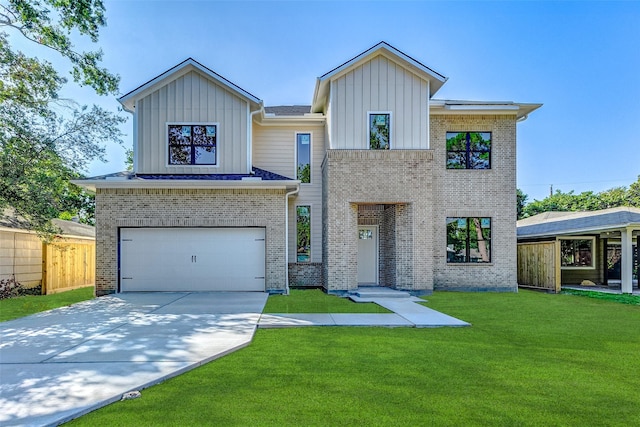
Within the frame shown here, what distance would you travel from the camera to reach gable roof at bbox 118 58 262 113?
1339 cm

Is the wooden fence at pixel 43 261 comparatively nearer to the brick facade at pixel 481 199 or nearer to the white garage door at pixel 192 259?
the white garage door at pixel 192 259

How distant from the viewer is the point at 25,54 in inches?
465

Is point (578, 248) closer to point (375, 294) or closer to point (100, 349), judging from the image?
point (375, 294)

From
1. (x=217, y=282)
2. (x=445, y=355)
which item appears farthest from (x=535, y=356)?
(x=217, y=282)

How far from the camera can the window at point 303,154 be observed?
15359 mm

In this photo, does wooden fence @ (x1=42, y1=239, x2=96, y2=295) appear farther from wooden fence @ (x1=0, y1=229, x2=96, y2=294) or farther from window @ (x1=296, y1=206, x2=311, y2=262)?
window @ (x1=296, y1=206, x2=311, y2=262)

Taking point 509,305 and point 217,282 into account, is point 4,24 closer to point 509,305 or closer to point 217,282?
point 217,282

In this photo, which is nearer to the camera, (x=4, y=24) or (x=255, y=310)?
(x=255, y=310)

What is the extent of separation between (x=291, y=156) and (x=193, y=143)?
3.69 meters

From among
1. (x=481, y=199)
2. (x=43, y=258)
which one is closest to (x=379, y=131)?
(x=481, y=199)

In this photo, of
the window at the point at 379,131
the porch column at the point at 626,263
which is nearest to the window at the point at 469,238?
the window at the point at 379,131

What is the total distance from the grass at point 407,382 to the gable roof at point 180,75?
915 centimetres

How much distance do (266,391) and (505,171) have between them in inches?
516

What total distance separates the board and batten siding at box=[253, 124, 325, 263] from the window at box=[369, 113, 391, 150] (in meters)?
2.58
